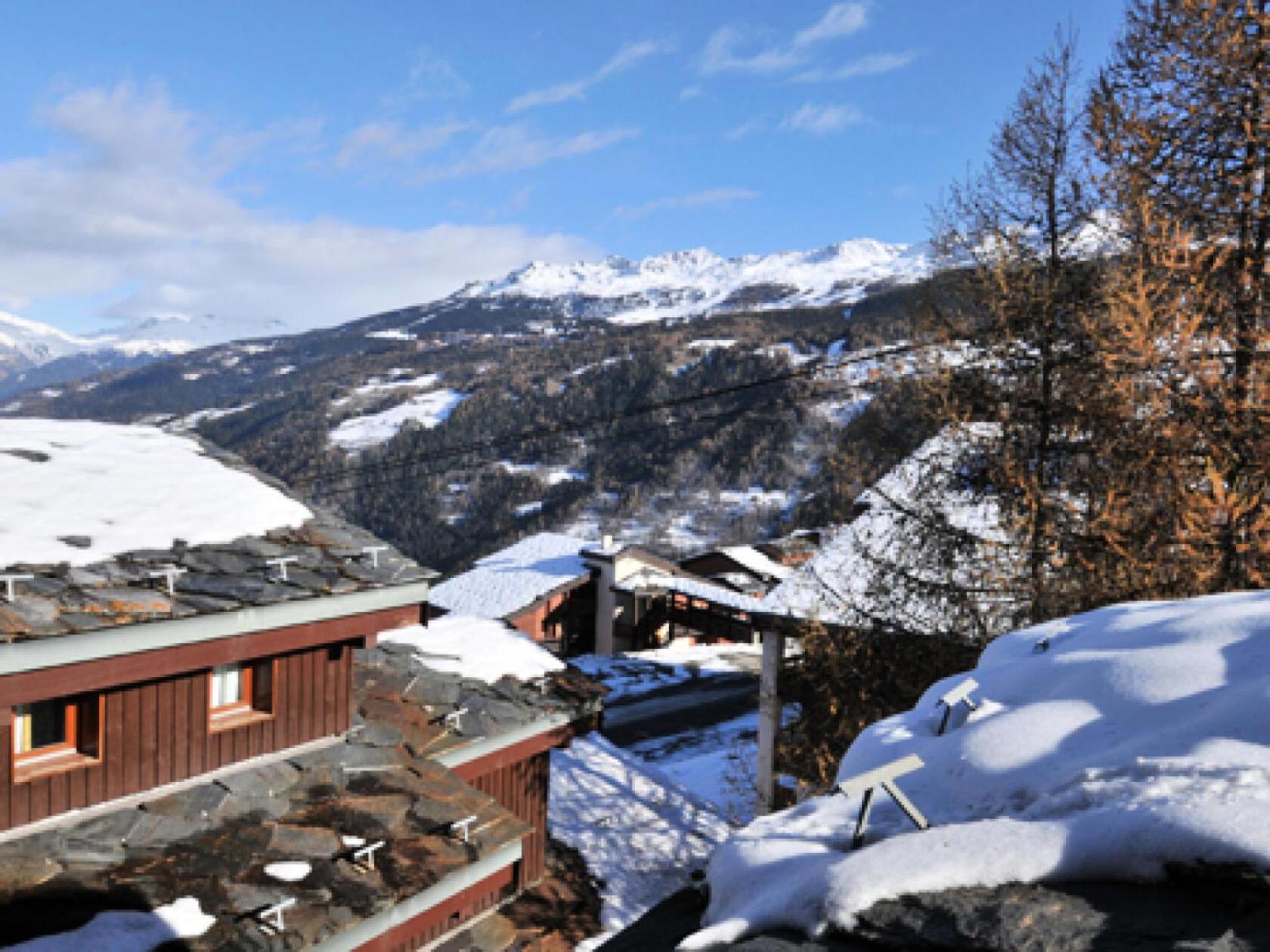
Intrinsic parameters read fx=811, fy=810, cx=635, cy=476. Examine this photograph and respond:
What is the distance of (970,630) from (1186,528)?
112 inches

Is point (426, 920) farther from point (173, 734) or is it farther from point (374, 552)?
point (374, 552)

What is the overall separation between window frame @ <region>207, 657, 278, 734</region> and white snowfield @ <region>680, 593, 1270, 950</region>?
5.64m

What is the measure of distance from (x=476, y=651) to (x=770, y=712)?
5838 millimetres

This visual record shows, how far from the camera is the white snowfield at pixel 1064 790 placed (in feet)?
6.82

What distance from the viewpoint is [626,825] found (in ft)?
48.1

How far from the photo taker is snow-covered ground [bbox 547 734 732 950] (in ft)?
39.9

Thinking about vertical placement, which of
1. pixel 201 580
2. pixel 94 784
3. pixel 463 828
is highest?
pixel 201 580

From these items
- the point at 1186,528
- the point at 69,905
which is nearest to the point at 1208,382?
the point at 1186,528

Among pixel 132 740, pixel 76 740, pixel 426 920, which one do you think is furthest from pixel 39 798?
pixel 426 920

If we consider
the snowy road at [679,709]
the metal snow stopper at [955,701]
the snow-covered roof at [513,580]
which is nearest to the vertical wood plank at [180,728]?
the metal snow stopper at [955,701]

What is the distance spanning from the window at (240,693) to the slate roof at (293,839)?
1.50 ft

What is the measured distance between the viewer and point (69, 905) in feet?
17.0

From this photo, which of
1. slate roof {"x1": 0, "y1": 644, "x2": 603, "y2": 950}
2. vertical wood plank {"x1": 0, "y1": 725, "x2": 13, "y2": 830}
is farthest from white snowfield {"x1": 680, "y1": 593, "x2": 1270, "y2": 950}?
vertical wood plank {"x1": 0, "y1": 725, "x2": 13, "y2": 830}

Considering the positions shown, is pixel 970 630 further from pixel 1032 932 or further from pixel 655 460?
pixel 655 460
